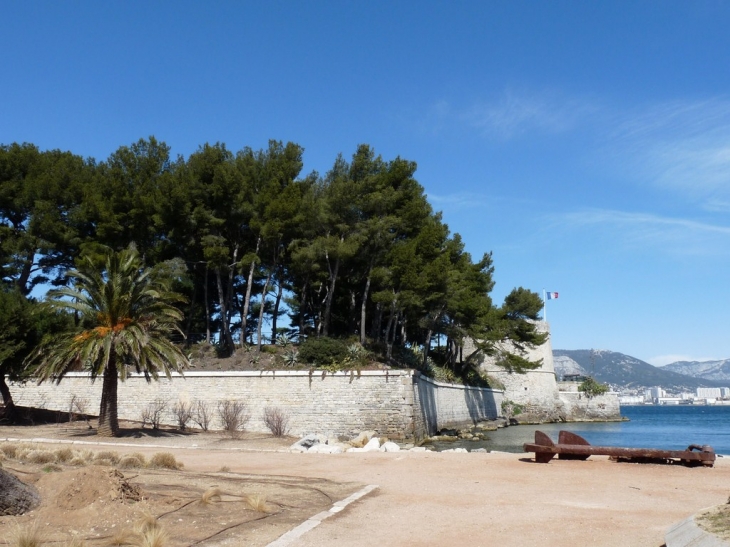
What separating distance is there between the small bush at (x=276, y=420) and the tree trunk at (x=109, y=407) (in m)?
5.54

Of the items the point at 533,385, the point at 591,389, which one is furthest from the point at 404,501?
the point at 591,389

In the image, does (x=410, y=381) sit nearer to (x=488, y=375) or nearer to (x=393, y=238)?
(x=393, y=238)

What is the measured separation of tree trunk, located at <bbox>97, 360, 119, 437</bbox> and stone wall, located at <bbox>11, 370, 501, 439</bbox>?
225 inches

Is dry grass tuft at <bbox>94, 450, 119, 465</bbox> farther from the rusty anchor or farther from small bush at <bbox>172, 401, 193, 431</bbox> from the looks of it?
small bush at <bbox>172, 401, 193, 431</bbox>

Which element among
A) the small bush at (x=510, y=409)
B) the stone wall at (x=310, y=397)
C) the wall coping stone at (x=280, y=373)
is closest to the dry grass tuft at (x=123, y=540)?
the stone wall at (x=310, y=397)

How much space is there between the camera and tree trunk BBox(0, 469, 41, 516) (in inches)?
247

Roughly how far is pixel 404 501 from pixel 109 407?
14.9m

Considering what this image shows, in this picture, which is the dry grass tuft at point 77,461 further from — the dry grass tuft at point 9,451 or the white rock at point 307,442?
the white rock at point 307,442

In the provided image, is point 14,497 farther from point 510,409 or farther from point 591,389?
point 591,389

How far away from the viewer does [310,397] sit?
25.1 m

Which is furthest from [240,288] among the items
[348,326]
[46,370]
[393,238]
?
[46,370]

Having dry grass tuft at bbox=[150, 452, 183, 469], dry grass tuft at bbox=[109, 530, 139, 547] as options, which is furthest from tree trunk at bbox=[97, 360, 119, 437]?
dry grass tuft at bbox=[109, 530, 139, 547]

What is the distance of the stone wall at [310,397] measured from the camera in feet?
81.3

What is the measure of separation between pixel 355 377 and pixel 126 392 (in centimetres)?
1012
